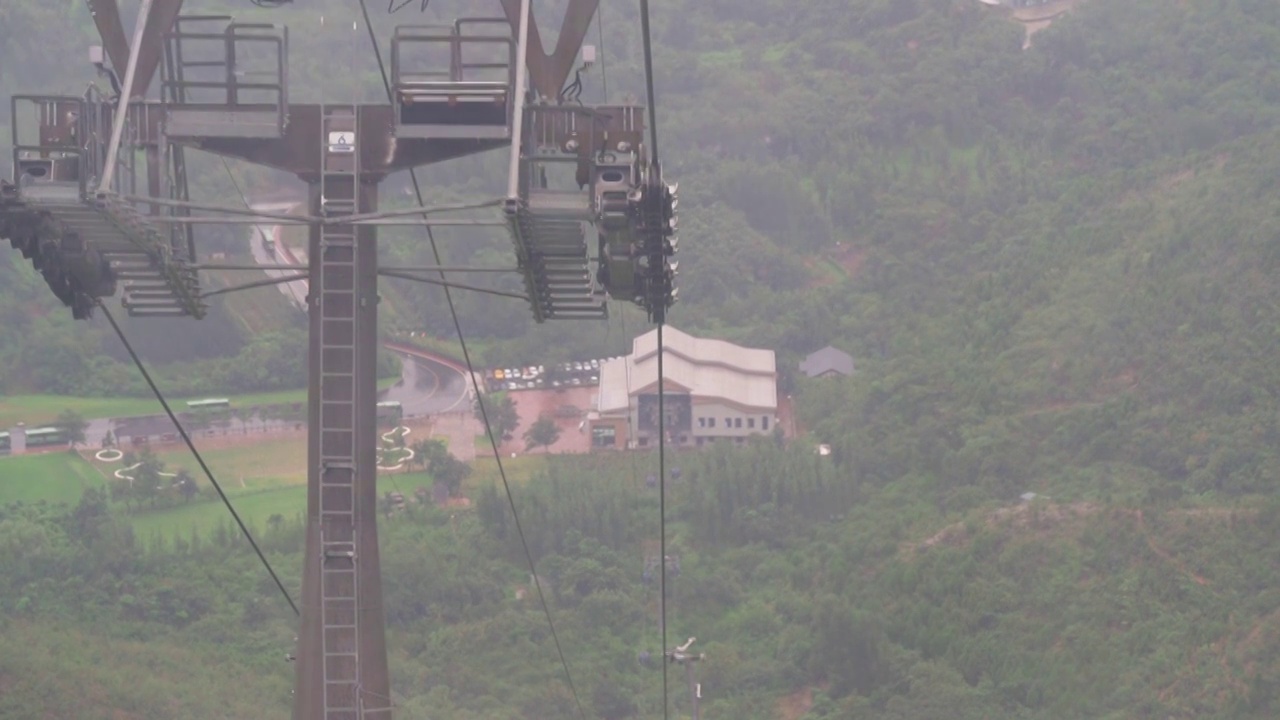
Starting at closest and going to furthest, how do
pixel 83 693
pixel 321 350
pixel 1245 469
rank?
pixel 321 350 → pixel 83 693 → pixel 1245 469

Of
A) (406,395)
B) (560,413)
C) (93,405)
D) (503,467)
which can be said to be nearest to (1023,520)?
(503,467)

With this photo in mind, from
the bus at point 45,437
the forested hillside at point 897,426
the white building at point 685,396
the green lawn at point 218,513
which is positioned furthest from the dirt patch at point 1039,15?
the bus at point 45,437

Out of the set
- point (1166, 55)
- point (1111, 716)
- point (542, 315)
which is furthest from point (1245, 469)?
point (542, 315)

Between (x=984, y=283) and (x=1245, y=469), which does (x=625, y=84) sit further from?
(x=1245, y=469)

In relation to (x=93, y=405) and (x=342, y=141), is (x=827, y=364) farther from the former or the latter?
(x=342, y=141)

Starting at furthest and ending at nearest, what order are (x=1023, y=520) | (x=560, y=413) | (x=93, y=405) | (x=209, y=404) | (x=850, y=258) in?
1. (x=850, y=258)
2. (x=560, y=413)
3. (x=93, y=405)
4. (x=209, y=404)
5. (x=1023, y=520)

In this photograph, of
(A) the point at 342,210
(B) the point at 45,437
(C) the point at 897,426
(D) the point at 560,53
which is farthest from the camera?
(C) the point at 897,426

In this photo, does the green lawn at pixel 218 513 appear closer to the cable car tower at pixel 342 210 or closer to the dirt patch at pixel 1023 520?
the dirt patch at pixel 1023 520
